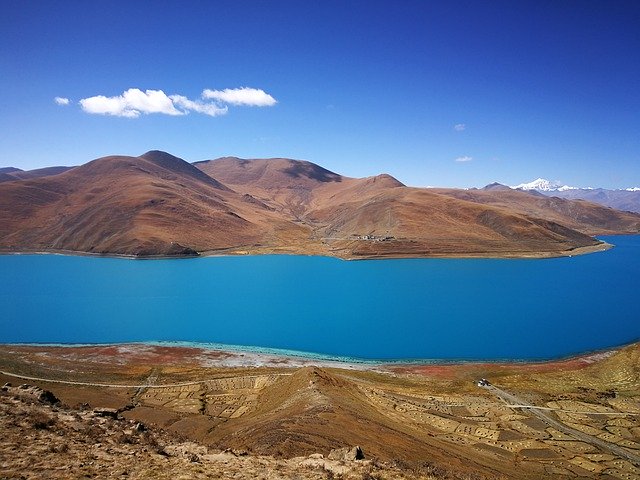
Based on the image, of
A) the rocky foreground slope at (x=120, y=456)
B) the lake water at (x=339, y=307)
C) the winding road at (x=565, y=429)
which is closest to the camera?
the rocky foreground slope at (x=120, y=456)

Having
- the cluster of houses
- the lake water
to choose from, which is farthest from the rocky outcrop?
the cluster of houses

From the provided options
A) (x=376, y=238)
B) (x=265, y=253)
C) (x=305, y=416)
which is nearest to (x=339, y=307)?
(x=305, y=416)

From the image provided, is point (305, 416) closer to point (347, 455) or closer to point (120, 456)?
point (347, 455)

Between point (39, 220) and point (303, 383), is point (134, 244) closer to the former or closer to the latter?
point (39, 220)

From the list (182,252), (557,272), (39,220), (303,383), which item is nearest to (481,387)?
(303,383)

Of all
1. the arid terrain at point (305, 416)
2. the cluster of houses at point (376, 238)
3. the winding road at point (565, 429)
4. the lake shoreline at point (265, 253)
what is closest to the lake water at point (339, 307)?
the arid terrain at point (305, 416)

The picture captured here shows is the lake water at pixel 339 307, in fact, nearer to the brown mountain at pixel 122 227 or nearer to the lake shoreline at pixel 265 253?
the lake shoreline at pixel 265 253
